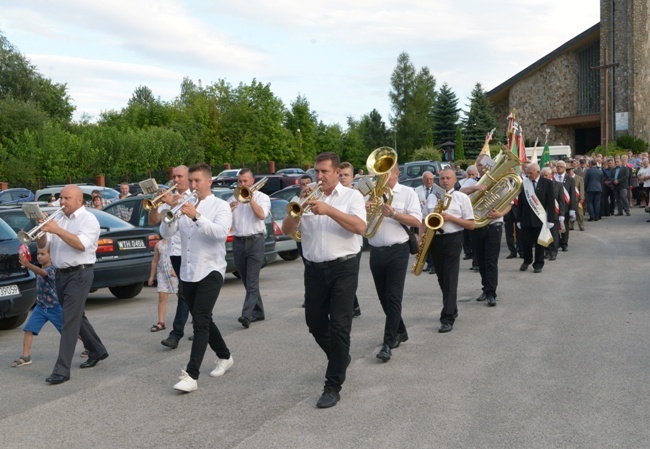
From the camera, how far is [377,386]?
21.5ft

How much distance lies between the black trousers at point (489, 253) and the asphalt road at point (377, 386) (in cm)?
35

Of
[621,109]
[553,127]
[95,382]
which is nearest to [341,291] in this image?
[95,382]

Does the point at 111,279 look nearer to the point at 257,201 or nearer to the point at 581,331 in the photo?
the point at 257,201

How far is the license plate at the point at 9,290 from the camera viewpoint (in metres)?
9.28

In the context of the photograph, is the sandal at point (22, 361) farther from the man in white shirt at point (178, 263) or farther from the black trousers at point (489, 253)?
the black trousers at point (489, 253)

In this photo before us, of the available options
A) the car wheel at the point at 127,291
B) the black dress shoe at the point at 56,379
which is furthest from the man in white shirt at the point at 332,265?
the car wheel at the point at 127,291

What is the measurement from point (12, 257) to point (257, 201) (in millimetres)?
2999

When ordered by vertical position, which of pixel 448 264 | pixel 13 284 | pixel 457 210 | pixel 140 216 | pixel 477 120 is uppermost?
pixel 477 120

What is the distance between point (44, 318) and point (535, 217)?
8416mm

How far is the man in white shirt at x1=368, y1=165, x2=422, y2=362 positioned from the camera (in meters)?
7.60

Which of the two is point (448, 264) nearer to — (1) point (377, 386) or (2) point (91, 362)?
(1) point (377, 386)

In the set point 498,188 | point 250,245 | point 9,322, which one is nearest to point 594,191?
point 498,188

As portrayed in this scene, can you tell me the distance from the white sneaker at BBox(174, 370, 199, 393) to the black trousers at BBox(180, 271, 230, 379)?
62mm

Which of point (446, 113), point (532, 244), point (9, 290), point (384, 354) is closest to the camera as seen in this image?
point (384, 354)
